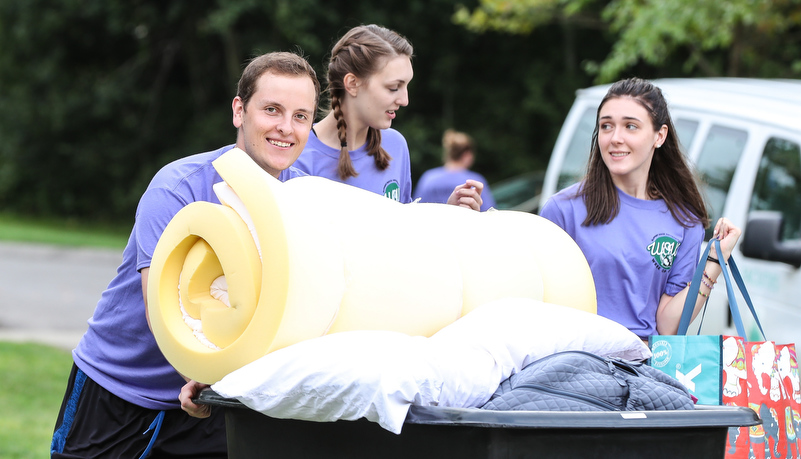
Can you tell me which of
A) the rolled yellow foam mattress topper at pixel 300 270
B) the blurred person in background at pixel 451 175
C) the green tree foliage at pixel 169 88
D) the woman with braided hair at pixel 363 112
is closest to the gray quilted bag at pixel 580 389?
the rolled yellow foam mattress topper at pixel 300 270

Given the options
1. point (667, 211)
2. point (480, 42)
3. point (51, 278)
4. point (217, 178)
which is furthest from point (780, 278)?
point (480, 42)

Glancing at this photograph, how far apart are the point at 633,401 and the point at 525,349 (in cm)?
26

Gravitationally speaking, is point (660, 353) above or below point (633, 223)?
below

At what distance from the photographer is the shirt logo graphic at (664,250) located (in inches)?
117

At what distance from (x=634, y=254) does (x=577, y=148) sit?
120 inches

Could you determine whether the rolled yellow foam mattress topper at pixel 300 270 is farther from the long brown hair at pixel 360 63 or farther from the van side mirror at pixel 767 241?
the van side mirror at pixel 767 241

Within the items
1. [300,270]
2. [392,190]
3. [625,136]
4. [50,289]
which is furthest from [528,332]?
[50,289]

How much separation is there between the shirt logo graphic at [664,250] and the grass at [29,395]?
364 cm

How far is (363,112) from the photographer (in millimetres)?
3123

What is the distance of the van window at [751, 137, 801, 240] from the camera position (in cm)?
445

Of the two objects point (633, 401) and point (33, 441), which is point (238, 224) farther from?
point (33, 441)

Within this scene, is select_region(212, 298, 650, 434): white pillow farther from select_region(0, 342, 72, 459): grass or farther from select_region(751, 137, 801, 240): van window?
select_region(0, 342, 72, 459): grass

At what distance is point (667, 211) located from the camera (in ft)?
10.1

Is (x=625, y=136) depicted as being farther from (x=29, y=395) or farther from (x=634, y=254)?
(x=29, y=395)
